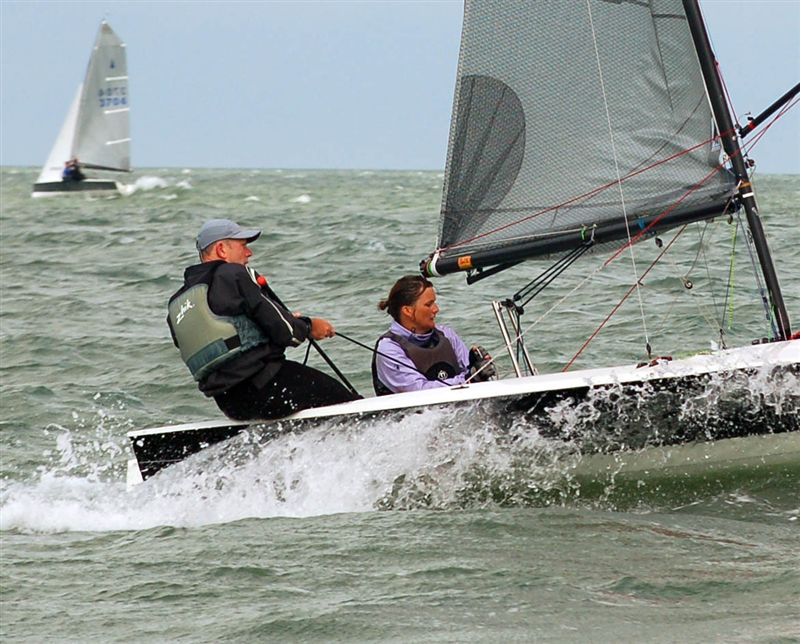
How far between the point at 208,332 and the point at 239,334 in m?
0.13

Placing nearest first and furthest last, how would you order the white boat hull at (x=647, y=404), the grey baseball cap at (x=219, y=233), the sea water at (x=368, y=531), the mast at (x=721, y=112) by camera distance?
the sea water at (x=368, y=531)
the white boat hull at (x=647, y=404)
the grey baseball cap at (x=219, y=233)
the mast at (x=721, y=112)

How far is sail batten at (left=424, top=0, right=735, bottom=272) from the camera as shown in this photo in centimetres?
616

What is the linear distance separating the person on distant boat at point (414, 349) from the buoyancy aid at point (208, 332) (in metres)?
0.57

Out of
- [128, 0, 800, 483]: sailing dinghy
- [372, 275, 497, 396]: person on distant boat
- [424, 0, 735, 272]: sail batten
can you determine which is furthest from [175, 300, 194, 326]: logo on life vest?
[424, 0, 735, 272]: sail batten

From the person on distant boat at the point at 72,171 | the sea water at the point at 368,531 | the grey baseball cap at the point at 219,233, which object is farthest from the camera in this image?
the person on distant boat at the point at 72,171

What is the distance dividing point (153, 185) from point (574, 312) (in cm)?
3430

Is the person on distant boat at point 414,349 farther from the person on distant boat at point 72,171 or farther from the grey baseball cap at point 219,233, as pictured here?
Result: the person on distant boat at point 72,171

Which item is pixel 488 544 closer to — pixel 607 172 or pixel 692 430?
pixel 692 430

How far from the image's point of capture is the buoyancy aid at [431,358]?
6045 millimetres

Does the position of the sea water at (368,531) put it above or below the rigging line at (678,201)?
below

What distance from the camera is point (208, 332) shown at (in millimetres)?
5719

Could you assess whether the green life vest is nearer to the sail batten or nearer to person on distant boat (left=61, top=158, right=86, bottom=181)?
the sail batten

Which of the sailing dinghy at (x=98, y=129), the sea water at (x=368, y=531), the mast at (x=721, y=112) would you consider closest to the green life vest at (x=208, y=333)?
the sea water at (x=368, y=531)

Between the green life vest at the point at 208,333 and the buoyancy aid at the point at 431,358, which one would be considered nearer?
the green life vest at the point at 208,333
